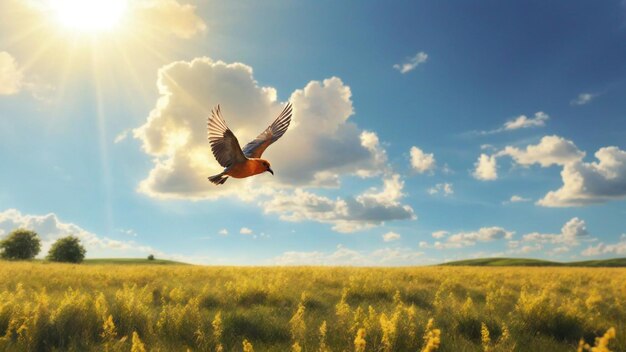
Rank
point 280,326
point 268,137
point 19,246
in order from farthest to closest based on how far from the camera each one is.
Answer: point 19,246, point 280,326, point 268,137

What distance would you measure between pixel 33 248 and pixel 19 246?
2037mm

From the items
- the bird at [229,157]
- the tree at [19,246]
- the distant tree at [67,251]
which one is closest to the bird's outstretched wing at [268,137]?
the bird at [229,157]

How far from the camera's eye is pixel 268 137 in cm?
570

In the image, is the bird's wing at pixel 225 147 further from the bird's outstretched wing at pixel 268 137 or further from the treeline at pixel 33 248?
the treeline at pixel 33 248

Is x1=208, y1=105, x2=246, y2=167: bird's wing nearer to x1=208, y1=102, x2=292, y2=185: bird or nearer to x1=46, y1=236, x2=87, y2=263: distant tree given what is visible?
x1=208, y1=102, x2=292, y2=185: bird

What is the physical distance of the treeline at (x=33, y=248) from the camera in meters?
63.8

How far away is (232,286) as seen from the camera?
1434 centimetres

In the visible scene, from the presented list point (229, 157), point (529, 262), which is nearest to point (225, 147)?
point (229, 157)

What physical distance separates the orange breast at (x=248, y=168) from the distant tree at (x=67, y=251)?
69401 millimetres

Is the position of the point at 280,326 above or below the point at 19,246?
below

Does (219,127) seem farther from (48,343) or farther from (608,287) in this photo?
(608,287)

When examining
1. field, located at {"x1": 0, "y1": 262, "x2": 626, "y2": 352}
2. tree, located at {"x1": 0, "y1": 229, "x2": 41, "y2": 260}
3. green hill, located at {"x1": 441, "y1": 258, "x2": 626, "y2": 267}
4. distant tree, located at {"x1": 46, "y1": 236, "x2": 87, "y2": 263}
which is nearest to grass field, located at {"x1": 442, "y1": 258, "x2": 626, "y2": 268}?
green hill, located at {"x1": 441, "y1": 258, "x2": 626, "y2": 267}

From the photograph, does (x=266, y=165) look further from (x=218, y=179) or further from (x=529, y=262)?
(x=529, y=262)

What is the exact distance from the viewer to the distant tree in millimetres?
63481
